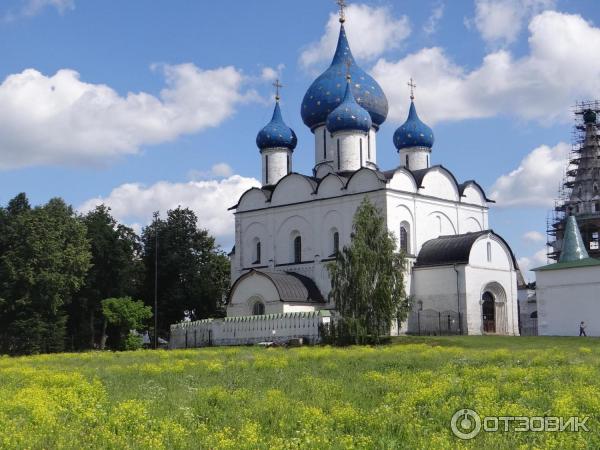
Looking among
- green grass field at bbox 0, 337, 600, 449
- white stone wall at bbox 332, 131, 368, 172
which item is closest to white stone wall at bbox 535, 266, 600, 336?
white stone wall at bbox 332, 131, 368, 172

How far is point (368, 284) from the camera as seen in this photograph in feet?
107

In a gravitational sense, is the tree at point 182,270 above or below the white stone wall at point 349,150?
below

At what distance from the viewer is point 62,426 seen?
10.1m

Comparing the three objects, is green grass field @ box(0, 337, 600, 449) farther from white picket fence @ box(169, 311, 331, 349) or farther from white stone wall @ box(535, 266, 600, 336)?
white stone wall @ box(535, 266, 600, 336)

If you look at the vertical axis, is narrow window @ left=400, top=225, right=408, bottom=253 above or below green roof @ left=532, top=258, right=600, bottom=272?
above

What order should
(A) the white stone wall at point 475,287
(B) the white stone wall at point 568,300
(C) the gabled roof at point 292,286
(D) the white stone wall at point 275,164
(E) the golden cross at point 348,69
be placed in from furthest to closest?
(D) the white stone wall at point 275,164 < (E) the golden cross at point 348,69 < (C) the gabled roof at point 292,286 < (A) the white stone wall at point 475,287 < (B) the white stone wall at point 568,300

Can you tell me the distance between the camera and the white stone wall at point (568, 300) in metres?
35.4

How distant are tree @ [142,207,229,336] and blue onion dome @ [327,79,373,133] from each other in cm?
1232

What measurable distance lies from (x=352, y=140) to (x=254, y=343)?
38.7 feet

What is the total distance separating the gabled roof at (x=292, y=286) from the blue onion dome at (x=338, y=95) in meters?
9.09

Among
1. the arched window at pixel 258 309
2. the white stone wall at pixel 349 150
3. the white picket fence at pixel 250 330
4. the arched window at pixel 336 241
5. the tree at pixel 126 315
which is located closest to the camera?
the white picket fence at pixel 250 330

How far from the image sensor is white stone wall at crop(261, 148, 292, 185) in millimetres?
46500

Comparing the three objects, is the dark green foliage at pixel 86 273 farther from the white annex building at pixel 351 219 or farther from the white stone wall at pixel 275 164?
the white stone wall at pixel 275 164

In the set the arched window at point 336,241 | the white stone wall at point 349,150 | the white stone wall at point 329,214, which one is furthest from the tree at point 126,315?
the white stone wall at point 349,150
